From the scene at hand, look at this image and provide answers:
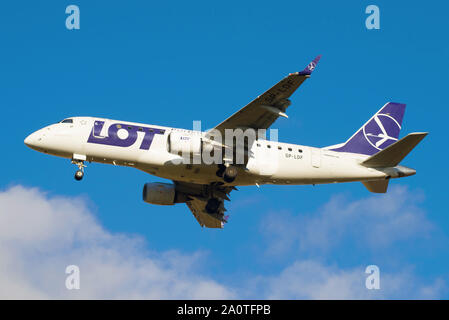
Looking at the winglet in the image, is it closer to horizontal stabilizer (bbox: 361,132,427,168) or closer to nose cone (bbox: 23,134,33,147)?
horizontal stabilizer (bbox: 361,132,427,168)

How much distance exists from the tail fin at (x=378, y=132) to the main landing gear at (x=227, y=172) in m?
7.74

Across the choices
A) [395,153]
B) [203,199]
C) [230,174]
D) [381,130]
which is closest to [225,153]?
[230,174]

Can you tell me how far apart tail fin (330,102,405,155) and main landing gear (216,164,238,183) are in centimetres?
774

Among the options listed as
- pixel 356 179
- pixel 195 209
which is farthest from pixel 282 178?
pixel 195 209

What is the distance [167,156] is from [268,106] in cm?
727

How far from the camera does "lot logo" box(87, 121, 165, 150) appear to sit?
4294 cm

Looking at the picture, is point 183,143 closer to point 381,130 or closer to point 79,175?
point 79,175

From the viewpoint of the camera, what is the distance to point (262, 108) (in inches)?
1594

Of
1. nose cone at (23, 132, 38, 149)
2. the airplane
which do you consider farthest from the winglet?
nose cone at (23, 132, 38, 149)

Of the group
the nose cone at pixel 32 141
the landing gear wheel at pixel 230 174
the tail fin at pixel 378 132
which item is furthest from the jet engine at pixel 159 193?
the tail fin at pixel 378 132

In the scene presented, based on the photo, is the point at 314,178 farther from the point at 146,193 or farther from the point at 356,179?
the point at 146,193

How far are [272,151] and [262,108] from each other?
5.05 metres

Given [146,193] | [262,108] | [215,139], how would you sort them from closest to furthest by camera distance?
[262,108], [215,139], [146,193]

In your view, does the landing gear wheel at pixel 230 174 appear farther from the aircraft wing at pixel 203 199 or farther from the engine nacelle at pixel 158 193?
the engine nacelle at pixel 158 193
